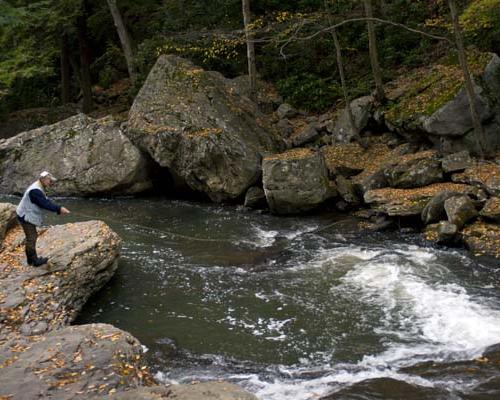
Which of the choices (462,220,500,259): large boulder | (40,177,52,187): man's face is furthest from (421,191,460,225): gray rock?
(40,177,52,187): man's face

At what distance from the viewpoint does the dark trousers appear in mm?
10005

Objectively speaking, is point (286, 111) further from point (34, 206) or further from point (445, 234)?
point (34, 206)

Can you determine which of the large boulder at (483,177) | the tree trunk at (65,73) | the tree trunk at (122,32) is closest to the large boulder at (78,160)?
the tree trunk at (122,32)

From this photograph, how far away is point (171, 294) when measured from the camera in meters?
11.1

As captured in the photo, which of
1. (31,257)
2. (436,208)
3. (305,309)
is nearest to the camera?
(305,309)

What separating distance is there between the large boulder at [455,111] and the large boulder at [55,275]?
32.9 feet

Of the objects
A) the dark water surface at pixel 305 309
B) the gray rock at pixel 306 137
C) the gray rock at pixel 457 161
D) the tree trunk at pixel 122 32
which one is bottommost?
the dark water surface at pixel 305 309

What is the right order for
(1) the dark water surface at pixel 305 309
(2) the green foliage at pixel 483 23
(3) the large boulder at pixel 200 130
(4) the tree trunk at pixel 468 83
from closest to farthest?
(1) the dark water surface at pixel 305 309 → (4) the tree trunk at pixel 468 83 → (2) the green foliage at pixel 483 23 → (3) the large boulder at pixel 200 130

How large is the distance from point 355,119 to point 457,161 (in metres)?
5.21

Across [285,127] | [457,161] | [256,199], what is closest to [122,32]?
[285,127]

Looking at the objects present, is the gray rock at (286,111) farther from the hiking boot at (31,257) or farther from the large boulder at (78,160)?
the hiking boot at (31,257)

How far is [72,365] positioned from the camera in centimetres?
703

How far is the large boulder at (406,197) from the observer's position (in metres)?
13.6

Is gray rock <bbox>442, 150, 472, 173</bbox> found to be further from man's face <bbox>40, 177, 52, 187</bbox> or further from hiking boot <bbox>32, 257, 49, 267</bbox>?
hiking boot <bbox>32, 257, 49, 267</bbox>
